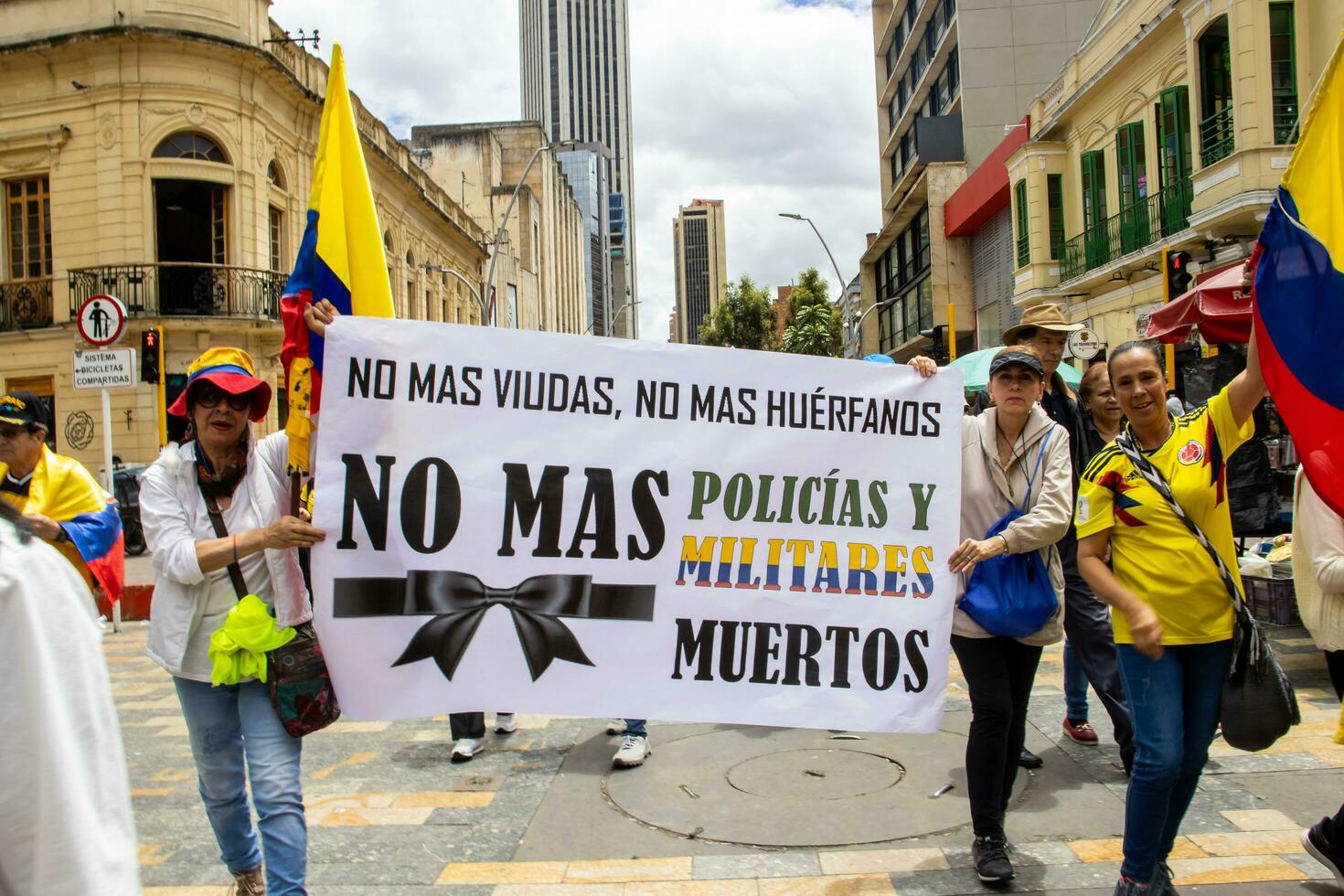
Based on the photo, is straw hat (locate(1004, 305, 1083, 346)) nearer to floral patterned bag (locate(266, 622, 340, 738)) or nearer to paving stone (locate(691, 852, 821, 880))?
paving stone (locate(691, 852, 821, 880))

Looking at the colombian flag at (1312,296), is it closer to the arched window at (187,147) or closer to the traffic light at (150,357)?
the traffic light at (150,357)

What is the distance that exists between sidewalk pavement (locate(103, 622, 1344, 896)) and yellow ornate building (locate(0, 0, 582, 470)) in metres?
19.4

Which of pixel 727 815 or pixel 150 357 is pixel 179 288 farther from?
pixel 727 815

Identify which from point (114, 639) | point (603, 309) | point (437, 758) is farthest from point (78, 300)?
point (603, 309)

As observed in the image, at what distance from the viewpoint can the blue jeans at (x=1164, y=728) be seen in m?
3.23

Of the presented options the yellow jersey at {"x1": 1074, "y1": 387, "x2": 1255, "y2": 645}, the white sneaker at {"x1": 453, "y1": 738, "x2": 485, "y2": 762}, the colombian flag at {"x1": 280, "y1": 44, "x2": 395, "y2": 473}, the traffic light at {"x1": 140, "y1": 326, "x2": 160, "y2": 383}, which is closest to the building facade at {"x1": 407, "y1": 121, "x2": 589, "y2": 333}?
the traffic light at {"x1": 140, "y1": 326, "x2": 160, "y2": 383}

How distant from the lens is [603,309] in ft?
545

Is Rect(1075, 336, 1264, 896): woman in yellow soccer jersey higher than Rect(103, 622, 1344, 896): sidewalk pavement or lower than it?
higher

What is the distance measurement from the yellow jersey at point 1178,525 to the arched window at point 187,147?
24.1 meters

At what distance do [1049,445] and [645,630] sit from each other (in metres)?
1.63

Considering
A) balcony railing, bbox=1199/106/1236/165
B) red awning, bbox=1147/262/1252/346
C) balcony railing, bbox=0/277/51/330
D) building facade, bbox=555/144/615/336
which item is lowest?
red awning, bbox=1147/262/1252/346

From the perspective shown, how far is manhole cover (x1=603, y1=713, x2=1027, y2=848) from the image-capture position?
434 cm

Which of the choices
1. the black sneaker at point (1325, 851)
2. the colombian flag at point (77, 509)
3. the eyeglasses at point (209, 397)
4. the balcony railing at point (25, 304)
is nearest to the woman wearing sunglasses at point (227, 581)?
the eyeglasses at point (209, 397)

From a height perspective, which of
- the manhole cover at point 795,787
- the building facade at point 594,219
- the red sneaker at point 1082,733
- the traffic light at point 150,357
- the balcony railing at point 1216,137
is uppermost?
the building facade at point 594,219
